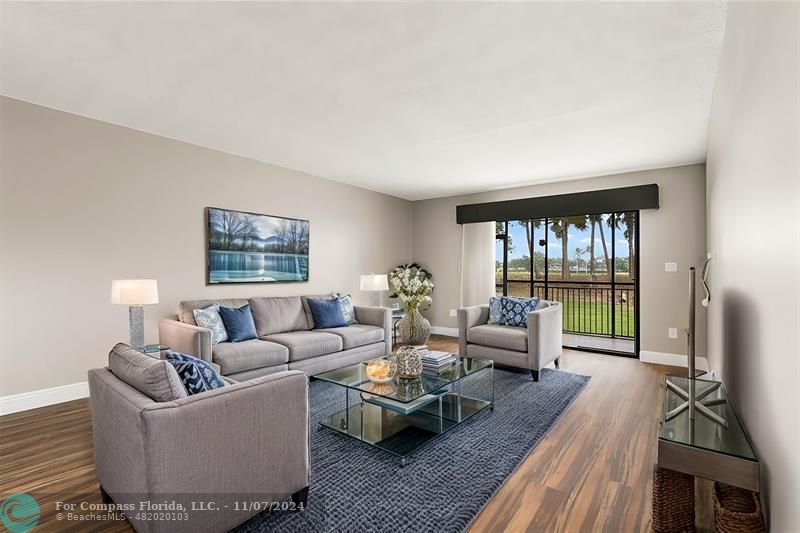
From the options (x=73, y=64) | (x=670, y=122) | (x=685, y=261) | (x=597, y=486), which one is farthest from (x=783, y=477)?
(x=685, y=261)

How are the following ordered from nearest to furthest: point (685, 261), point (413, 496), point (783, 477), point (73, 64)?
point (783, 477) < point (413, 496) < point (73, 64) < point (685, 261)

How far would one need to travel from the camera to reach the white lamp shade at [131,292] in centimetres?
295

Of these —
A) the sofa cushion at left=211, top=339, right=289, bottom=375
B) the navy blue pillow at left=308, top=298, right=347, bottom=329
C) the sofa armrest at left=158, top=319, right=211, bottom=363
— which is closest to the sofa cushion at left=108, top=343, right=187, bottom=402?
the sofa armrest at left=158, top=319, right=211, bottom=363

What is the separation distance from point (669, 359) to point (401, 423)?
387 cm

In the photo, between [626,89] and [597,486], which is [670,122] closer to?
[626,89]

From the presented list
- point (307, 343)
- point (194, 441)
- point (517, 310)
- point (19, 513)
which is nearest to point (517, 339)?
point (517, 310)

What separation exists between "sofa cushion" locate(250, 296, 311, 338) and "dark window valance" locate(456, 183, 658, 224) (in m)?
3.25

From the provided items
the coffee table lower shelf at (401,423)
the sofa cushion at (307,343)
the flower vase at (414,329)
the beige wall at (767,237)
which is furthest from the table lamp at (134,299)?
the beige wall at (767,237)

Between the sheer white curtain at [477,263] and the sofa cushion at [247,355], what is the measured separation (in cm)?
363

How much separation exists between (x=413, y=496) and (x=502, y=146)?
11.1 feet

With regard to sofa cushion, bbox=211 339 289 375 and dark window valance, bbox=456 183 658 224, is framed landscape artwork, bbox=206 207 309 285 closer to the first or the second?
sofa cushion, bbox=211 339 289 375

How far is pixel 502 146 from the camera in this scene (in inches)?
162

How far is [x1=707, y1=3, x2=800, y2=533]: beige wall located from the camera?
1.09m

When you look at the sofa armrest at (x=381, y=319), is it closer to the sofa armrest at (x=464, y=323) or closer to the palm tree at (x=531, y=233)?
the sofa armrest at (x=464, y=323)
